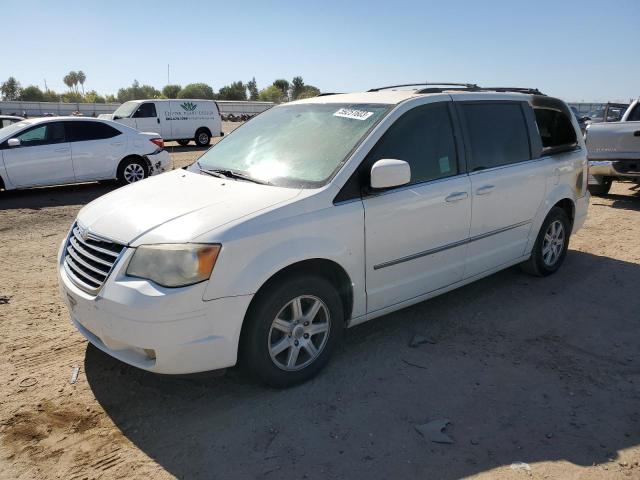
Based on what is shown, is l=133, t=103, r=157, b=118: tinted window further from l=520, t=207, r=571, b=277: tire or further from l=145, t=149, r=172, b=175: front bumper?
l=520, t=207, r=571, b=277: tire

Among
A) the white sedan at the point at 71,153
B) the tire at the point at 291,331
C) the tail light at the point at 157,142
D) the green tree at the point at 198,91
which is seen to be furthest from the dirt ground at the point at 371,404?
the green tree at the point at 198,91

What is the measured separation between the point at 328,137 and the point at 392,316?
5.51 ft

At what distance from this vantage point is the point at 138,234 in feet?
10.1

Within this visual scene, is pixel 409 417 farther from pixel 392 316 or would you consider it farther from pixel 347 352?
pixel 392 316

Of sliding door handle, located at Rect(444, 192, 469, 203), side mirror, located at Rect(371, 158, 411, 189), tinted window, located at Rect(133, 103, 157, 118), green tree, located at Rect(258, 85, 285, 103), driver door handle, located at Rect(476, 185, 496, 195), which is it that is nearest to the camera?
side mirror, located at Rect(371, 158, 411, 189)

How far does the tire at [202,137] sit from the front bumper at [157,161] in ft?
38.0

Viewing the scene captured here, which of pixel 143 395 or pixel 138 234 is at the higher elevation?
pixel 138 234

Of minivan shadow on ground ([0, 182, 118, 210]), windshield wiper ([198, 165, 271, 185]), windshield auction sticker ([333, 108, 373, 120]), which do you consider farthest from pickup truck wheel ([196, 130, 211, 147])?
windshield auction sticker ([333, 108, 373, 120])

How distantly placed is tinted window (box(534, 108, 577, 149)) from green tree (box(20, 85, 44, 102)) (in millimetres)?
94638

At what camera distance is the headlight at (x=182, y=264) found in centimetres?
290

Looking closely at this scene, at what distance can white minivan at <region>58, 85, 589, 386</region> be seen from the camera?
Result: 9.69ft

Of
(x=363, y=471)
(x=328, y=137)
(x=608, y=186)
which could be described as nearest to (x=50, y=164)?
(x=328, y=137)

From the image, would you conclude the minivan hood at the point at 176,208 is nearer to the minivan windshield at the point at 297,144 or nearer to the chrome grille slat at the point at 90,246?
the chrome grille slat at the point at 90,246

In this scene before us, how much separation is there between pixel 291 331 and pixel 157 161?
9.34m
